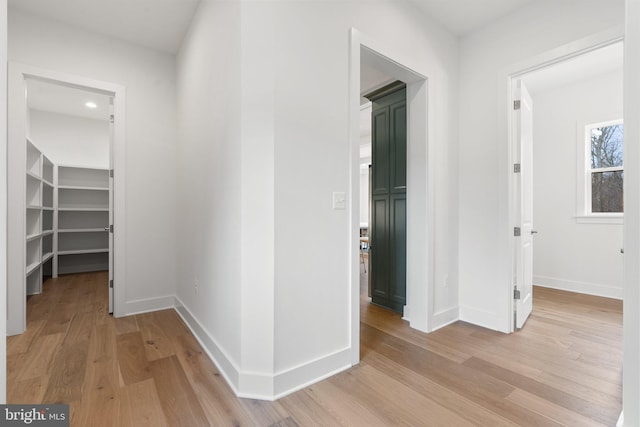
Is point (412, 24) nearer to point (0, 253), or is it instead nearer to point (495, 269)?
point (495, 269)

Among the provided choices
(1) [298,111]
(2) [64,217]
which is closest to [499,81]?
(1) [298,111]

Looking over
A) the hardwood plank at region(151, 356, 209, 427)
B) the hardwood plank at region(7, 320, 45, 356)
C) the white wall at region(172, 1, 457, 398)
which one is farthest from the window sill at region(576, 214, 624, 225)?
the hardwood plank at region(7, 320, 45, 356)

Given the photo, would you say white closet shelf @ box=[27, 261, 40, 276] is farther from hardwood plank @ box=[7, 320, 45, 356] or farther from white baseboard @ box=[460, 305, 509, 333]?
white baseboard @ box=[460, 305, 509, 333]

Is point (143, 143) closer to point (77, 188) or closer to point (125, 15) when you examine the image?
point (125, 15)

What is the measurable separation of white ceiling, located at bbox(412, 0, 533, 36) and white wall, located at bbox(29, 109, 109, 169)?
232 inches

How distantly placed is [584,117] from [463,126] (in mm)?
2329

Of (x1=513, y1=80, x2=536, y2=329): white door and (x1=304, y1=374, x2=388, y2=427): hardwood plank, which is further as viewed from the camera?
(x1=513, y1=80, x2=536, y2=329): white door

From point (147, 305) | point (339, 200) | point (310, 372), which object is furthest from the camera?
point (147, 305)

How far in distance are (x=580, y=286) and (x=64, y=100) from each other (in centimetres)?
804

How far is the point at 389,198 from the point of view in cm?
333

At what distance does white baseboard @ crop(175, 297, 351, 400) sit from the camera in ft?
5.72

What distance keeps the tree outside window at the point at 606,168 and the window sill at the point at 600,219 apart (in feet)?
0.31

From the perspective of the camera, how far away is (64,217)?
5344mm


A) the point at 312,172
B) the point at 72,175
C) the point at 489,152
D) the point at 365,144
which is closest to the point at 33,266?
the point at 72,175
